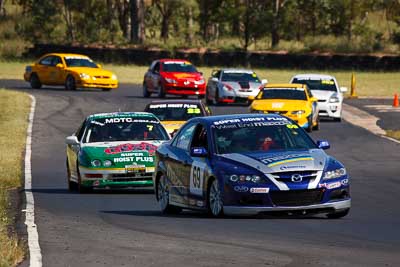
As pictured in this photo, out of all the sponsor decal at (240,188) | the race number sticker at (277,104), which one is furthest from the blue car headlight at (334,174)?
the race number sticker at (277,104)

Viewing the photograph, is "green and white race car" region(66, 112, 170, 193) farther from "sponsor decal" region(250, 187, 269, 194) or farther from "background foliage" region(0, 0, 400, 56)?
"background foliage" region(0, 0, 400, 56)

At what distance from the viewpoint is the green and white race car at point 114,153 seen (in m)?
19.9

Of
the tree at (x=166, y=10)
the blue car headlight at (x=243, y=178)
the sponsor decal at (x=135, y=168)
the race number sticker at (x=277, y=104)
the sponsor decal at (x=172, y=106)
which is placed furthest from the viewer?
the tree at (x=166, y=10)

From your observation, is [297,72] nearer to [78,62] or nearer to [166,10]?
[78,62]

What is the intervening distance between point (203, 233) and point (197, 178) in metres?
2.19

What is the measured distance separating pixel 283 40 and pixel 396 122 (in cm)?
3861

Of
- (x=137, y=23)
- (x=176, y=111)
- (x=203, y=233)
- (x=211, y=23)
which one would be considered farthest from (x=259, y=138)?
(x=211, y=23)

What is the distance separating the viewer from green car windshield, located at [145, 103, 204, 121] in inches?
1096

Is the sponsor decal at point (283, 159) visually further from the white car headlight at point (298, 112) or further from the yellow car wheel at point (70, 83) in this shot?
the yellow car wheel at point (70, 83)

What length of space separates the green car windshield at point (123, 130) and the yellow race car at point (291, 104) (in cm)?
1275

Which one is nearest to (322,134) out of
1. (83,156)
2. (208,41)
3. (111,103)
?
(111,103)

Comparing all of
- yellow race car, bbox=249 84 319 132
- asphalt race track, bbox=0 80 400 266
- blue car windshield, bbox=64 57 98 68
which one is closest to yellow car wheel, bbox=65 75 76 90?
blue car windshield, bbox=64 57 98 68

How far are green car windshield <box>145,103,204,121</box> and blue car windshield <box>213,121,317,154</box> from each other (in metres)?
12.3

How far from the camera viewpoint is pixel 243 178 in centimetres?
1441
